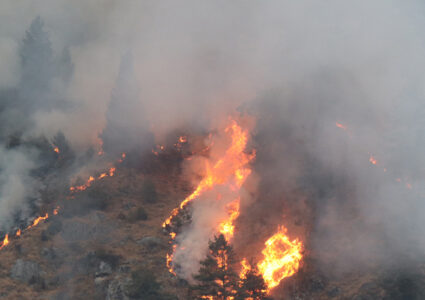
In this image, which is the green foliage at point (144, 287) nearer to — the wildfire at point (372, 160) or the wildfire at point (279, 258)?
the wildfire at point (279, 258)

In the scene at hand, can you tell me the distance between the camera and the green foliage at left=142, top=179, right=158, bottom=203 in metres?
45.2

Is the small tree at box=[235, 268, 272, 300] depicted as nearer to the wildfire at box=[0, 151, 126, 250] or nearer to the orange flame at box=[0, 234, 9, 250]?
the wildfire at box=[0, 151, 126, 250]

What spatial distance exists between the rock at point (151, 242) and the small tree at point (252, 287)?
10401mm

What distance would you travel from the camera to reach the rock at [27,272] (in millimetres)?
33438

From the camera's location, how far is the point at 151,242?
38.0m

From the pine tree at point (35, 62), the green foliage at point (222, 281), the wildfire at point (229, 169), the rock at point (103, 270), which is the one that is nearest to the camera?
the green foliage at point (222, 281)

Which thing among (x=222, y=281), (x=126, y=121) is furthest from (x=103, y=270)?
(x=126, y=121)

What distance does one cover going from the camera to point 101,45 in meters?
75.1

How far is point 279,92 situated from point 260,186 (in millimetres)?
14958

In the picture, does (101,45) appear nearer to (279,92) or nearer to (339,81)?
(279,92)

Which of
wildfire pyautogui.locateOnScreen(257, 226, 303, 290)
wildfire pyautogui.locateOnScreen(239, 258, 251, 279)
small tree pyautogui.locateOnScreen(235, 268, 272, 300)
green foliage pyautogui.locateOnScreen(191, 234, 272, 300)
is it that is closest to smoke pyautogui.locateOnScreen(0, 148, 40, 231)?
green foliage pyautogui.locateOnScreen(191, 234, 272, 300)

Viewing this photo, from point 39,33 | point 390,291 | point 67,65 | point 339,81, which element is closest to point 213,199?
point 390,291

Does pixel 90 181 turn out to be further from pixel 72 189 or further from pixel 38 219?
pixel 38 219

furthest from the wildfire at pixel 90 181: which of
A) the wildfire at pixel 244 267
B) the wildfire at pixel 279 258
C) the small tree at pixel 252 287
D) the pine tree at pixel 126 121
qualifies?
the small tree at pixel 252 287
